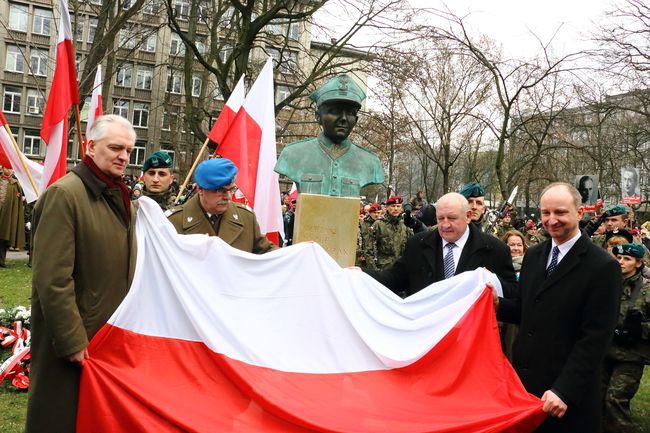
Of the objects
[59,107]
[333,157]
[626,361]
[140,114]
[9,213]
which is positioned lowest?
[626,361]

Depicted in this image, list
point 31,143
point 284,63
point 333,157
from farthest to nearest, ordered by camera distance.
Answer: point 31,143 < point 284,63 < point 333,157

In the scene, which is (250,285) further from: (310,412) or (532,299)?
(532,299)

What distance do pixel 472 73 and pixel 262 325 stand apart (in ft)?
80.9

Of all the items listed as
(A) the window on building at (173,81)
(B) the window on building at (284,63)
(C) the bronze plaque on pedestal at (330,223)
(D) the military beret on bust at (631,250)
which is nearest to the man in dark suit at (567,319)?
(C) the bronze plaque on pedestal at (330,223)

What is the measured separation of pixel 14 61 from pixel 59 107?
49066 millimetres

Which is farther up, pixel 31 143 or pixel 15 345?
pixel 31 143

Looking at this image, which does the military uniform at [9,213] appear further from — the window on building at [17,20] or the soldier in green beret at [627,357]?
the window on building at [17,20]

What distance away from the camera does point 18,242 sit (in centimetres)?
1393

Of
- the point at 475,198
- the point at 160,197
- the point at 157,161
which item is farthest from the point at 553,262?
the point at 160,197

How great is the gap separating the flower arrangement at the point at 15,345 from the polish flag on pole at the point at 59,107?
5.89 feet

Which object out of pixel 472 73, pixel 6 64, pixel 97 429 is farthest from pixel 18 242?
pixel 6 64

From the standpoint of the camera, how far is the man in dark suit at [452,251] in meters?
4.34

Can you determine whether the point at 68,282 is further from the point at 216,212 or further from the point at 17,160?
the point at 17,160

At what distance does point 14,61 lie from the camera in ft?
156
